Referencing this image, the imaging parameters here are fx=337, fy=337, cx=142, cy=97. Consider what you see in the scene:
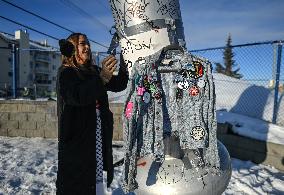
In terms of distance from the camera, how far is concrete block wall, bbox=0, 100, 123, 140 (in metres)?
7.39

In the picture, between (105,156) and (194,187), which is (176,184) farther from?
(105,156)

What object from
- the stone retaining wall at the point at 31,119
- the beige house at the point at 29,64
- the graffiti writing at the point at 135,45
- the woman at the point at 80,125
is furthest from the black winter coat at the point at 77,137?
the beige house at the point at 29,64

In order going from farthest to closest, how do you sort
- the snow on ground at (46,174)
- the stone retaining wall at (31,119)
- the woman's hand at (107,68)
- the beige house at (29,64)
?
the beige house at (29,64), the stone retaining wall at (31,119), the snow on ground at (46,174), the woman's hand at (107,68)

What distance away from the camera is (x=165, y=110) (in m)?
2.47

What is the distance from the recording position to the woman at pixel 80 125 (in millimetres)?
2424

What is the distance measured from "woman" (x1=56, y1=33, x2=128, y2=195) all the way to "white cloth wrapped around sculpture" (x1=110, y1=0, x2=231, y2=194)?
0.26 m

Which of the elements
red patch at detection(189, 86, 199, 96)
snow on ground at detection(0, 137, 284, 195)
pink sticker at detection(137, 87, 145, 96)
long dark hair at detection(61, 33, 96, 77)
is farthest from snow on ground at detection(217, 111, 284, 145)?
long dark hair at detection(61, 33, 96, 77)

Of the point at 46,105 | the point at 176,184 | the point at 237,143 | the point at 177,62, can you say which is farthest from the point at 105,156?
the point at 46,105

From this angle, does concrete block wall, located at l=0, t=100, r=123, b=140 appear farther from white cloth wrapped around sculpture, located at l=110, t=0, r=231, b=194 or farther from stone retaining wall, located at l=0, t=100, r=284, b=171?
white cloth wrapped around sculpture, located at l=110, t=0, r=231, b=194

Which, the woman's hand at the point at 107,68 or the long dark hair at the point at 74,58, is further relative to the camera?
the long dark hair at the point at 74,58

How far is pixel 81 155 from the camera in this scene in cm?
259

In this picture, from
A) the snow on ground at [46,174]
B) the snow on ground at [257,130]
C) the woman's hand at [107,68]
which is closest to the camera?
the woman's hand at [107,68]

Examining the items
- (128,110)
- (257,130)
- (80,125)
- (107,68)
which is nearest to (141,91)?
(128,110)

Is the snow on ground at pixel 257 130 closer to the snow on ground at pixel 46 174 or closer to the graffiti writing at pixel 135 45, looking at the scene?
the snow on ground at pixel 46 174
